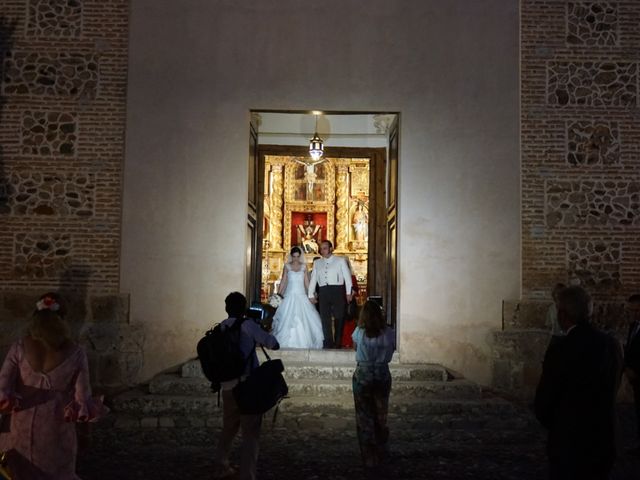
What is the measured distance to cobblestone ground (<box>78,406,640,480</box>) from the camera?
20.8 feet

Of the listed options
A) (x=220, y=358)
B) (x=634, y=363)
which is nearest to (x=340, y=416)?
(x=220, y=358)

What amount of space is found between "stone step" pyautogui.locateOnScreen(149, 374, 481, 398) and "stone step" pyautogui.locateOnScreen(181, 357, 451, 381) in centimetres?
20

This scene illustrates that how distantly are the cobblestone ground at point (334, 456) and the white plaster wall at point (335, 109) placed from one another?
2.20 meters

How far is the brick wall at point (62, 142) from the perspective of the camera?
10.0 m

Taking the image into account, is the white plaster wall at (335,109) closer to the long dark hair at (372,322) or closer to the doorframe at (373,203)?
the doorframe at (373,203)

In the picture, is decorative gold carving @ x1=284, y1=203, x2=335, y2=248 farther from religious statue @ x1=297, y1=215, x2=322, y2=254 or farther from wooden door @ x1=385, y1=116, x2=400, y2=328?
wooden door @ x1=385, y1=116, x2=400, y2=328

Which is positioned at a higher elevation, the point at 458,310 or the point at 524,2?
the point at 524,2

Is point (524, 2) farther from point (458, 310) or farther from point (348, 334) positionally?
point (348, 334)

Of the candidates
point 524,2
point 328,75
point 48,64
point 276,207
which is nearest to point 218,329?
point 328,75

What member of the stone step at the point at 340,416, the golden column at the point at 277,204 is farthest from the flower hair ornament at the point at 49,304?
the golden column at the point at 277,204

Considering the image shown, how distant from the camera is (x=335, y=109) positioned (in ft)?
33.7

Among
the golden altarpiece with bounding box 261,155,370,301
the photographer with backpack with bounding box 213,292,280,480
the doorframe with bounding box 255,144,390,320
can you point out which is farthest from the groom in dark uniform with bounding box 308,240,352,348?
the golden altarpiece with bounding box 261,155,370,301

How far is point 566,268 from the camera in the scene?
10.1 meters

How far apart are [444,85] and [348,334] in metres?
4.25
